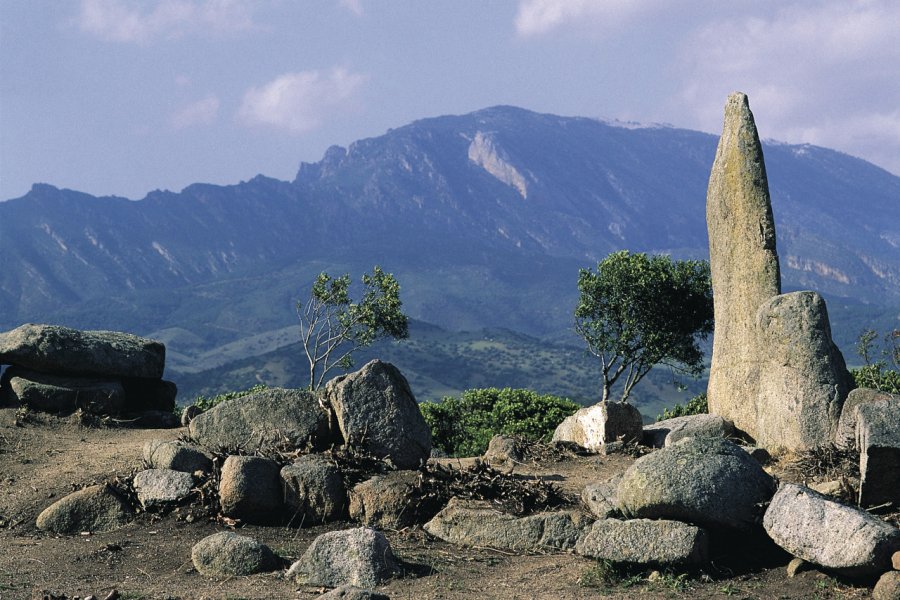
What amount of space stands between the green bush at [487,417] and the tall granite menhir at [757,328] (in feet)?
21.8

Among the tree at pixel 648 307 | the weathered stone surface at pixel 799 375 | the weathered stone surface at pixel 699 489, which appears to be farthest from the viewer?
the tree at pixel 648 307

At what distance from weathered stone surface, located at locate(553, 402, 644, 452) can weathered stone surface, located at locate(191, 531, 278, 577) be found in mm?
11237

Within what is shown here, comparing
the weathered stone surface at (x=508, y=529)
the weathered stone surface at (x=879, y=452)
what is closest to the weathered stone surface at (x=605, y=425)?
the weathered stone surface at (x=508, y=529)

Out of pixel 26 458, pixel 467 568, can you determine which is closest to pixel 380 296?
pixel 26 458

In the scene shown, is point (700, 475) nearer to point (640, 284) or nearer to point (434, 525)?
point (434, 525)

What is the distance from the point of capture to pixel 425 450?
61.3ft

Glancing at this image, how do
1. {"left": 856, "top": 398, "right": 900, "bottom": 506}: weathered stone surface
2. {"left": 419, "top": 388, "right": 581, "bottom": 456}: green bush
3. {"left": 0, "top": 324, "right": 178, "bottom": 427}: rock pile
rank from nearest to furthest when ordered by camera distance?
{"left": 856, "top": 398, "right": 900, "bottom": 506}: weathered stone surface, {"left": 0, "top": 324, "right": 178, "bottom": 427}: rock pile, {"left": 419, "top": 388, "right": 581, "bottom": 456}: green bush

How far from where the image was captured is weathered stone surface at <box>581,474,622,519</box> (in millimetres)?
14953

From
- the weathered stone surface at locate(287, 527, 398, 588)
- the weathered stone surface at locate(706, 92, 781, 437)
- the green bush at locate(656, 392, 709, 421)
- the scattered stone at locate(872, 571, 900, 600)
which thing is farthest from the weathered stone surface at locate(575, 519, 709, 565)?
the green bush at locate(656, 392, 709, 421)

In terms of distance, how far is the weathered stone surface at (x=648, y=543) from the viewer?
13.3m

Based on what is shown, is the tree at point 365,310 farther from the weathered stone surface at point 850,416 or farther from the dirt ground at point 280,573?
the weathered stone surface at point 850,416

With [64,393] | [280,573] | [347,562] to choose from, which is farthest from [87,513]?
[64,393]

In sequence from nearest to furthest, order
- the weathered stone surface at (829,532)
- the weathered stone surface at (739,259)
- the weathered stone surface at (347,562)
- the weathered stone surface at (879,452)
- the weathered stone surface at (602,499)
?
the weathered stone surface at (829,532), the weathered stone surface at (347,562), the weathered stone surface at (879,452), the weathered stone surface at (602,499), the weathered stone surface at (739,259)

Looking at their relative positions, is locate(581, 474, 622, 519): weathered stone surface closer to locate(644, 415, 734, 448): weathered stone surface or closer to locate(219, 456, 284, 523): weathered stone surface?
locate(219, 456, 284, 523): weathered stone surface
